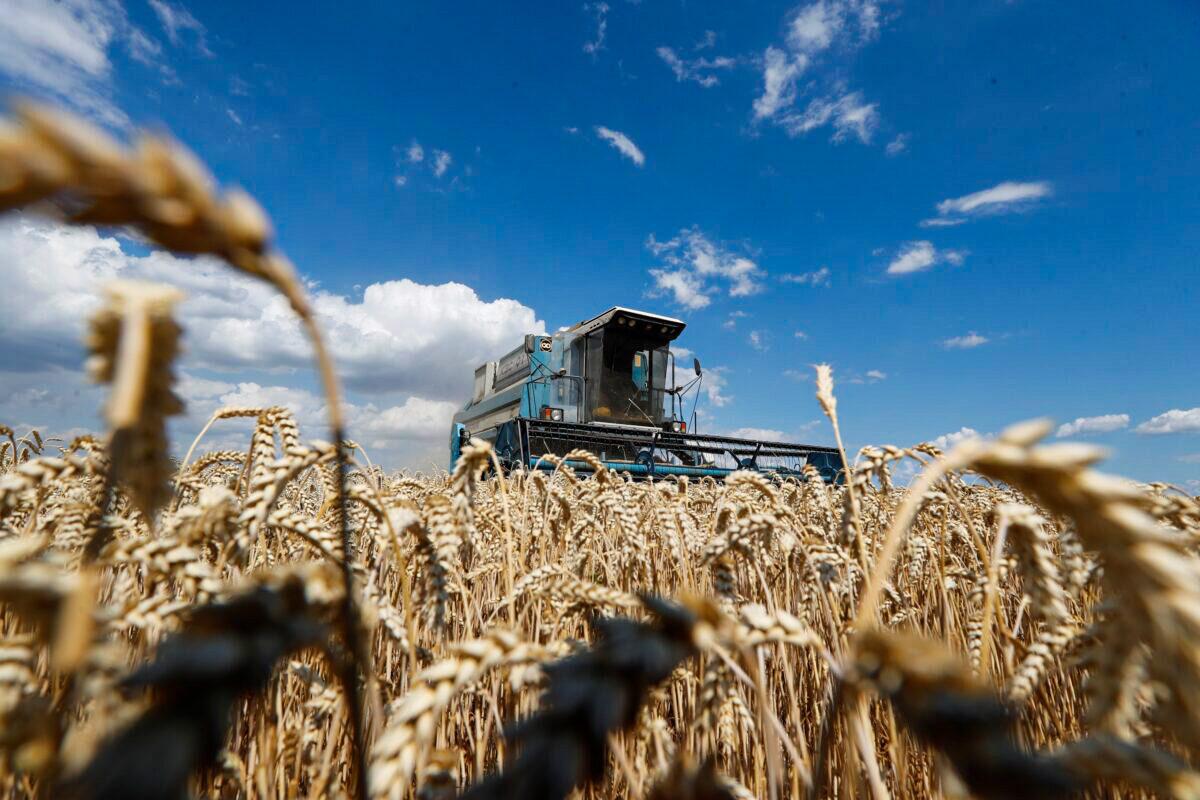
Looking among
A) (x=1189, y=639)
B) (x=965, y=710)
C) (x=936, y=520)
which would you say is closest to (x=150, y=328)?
(x=965, y=710)

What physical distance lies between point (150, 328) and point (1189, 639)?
0.75 metres

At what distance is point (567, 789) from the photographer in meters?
0.34

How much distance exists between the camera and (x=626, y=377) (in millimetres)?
12289

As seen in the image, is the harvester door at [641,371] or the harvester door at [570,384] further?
the harvester door at [641,371]

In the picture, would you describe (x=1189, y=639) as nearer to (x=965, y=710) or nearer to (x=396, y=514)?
(x=965, y=710)

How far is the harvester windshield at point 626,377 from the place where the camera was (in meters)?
12.0

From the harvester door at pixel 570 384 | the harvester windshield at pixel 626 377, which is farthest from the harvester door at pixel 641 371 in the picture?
the harvester door at pixel 570 384

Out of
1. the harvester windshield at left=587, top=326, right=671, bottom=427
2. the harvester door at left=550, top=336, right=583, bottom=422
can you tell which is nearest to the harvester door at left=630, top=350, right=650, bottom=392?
the harvester windshield at left=587, top=326, right=671, bottom=427

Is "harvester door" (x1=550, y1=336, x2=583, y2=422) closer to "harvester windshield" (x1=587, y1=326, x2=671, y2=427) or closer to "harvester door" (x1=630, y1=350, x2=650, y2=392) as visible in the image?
"harvester windshield" (x1=587, y1=326, x2=671, y2=427)

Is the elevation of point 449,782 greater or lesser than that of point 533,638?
greater

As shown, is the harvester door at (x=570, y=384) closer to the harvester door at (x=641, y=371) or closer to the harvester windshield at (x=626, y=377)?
the harvester windshield at (x=626, y=377)

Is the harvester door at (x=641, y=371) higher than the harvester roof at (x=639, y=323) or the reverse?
the reverse

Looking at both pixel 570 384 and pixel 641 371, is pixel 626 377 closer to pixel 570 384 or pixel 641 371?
pixel 641 371

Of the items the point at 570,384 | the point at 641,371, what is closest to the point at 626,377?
the point at 641,371
